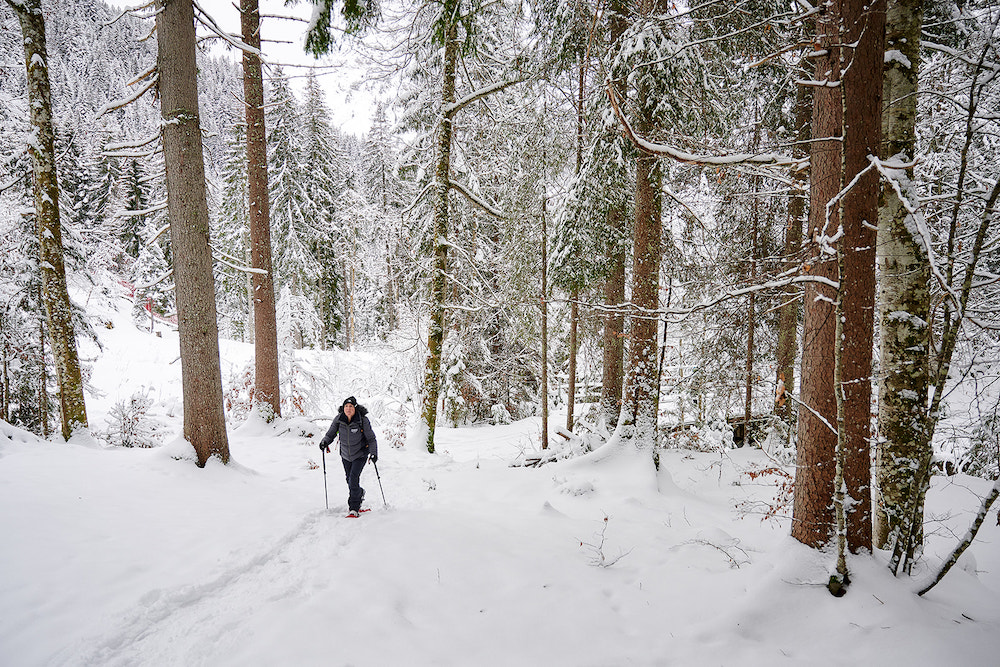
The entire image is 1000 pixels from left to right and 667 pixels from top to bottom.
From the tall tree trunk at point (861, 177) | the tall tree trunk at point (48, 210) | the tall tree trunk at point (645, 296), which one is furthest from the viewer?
the tall tree trunk at point (645, 296)

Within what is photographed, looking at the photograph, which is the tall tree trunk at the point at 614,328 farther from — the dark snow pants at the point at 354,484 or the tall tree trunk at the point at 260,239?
the tall tree trunk at the point at 260,239

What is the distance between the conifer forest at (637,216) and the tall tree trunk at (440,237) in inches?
2.1

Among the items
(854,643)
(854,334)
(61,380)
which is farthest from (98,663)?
(61,380)

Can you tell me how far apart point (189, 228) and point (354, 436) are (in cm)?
375

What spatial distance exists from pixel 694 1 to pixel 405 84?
19.3 feet

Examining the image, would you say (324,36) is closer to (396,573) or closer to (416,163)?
(416,163)

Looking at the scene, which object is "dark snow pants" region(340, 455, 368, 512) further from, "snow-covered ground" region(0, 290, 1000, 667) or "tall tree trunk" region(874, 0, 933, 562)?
"tall tree trunk" region(874, 0, 933, 562)

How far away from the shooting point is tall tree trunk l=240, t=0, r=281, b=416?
9242 mm

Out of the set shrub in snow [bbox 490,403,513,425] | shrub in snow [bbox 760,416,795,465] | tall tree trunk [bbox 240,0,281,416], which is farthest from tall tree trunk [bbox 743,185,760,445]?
tall tree trunk [bbox 240,0,281,416]

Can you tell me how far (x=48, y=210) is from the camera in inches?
288

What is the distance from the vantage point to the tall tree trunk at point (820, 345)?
368 centimetres

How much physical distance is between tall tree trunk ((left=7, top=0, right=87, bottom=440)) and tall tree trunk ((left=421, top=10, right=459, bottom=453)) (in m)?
6.11

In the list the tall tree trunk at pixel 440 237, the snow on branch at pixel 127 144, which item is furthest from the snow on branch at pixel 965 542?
the snow on branch at pixel 127 144

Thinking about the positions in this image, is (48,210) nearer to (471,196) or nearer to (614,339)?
(471,196)
